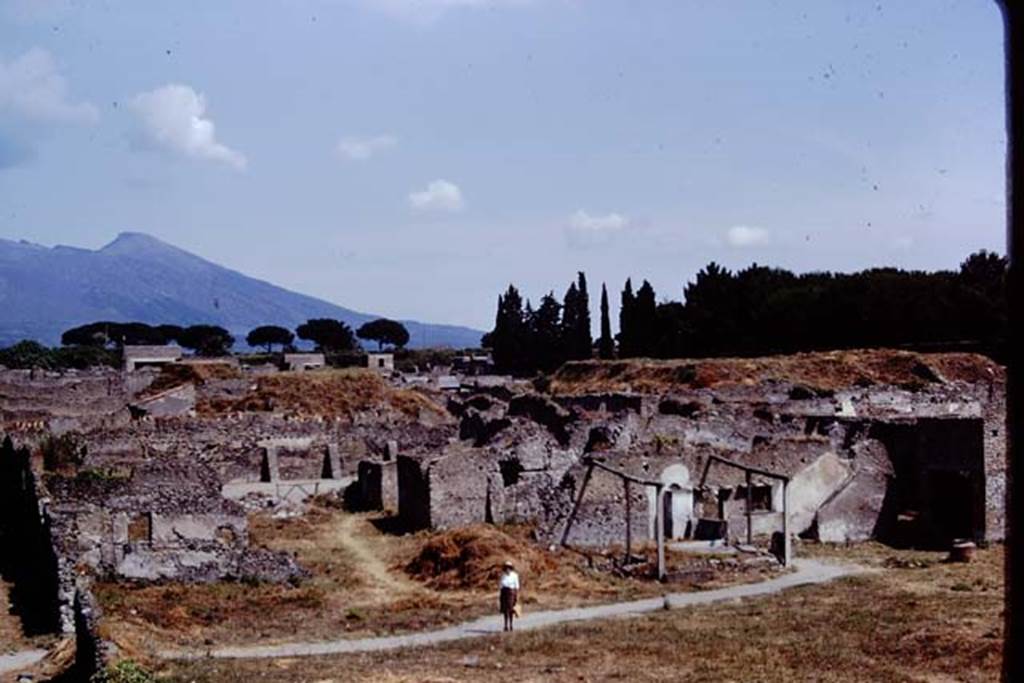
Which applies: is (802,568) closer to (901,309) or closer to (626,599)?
(626,599)

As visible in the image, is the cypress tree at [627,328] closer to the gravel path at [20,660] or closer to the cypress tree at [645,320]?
the cypress tree at [645,320]

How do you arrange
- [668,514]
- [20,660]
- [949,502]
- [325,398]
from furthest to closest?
1. [325,398]
2. [949,502]
3. [668,514]
4. [20,660]

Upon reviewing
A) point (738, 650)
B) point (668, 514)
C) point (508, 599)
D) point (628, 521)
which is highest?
point (628, 521)

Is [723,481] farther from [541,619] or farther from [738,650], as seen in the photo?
[738,650]

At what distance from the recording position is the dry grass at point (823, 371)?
2323 inches

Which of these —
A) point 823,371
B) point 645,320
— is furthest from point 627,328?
point 823,371

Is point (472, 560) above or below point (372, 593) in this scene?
above

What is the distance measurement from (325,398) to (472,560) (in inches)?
1639

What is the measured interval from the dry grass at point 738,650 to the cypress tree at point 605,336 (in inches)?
2691

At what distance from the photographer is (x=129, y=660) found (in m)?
14.2

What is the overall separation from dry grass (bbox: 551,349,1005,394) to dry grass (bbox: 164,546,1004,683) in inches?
1419

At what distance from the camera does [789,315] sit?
7744 centimetres

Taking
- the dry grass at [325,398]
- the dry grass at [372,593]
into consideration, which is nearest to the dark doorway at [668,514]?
the dry grass at [372,593]

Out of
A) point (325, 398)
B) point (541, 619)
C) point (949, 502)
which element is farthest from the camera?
point (325, 398)
